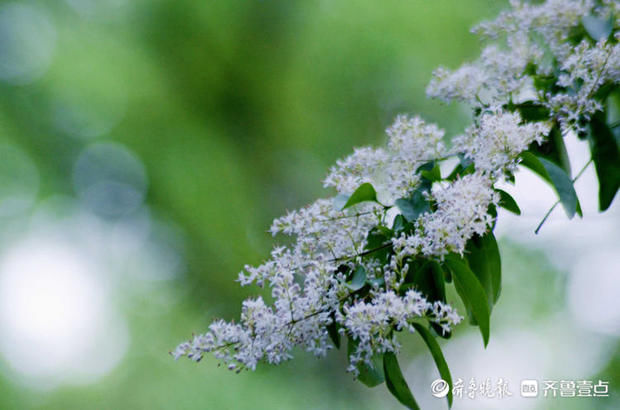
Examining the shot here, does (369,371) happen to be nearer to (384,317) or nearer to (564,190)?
(384,317)

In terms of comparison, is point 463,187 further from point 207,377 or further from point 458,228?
point 207,377

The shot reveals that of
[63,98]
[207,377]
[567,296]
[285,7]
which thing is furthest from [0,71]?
[567,296]

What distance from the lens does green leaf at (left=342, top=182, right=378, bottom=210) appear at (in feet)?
1.69

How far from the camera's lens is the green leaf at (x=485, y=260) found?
54cm

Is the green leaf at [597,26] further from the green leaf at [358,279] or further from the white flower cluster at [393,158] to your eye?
the green leaf at [358,279]

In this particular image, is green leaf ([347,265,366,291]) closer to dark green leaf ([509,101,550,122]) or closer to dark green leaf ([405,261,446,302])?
dark green leaf ([405,261,446,302])

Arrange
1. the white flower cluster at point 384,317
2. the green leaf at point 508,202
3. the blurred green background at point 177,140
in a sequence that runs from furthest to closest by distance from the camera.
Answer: the blurred green background at point 177,140 < the green leaf at point 508,202 < the white flower cluster at point 384,317

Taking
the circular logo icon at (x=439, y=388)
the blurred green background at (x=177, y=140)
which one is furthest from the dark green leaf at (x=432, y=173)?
the blurred green background at (x=177, y=140)

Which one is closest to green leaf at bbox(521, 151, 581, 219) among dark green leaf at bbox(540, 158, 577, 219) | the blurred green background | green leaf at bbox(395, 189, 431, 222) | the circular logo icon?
dark green leaf at bbox(540, 158, 577, 219)

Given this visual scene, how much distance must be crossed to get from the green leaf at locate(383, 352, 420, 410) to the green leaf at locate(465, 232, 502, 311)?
0.39 feet

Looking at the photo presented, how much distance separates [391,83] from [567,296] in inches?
60.3

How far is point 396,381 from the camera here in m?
0.49

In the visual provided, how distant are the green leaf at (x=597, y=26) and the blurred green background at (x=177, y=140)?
2.18 metres

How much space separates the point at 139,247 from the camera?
2.98 meters
